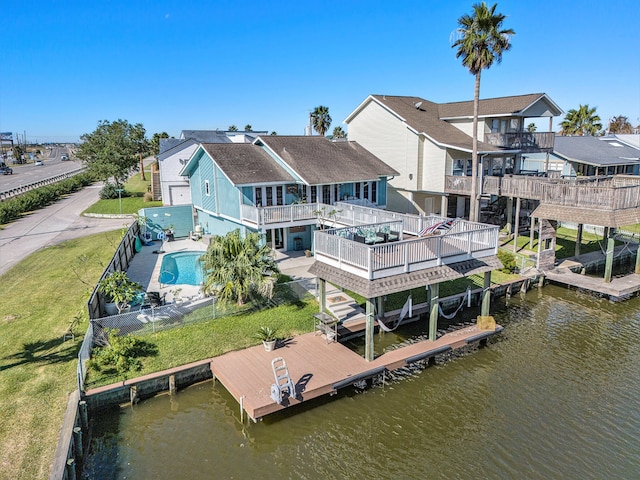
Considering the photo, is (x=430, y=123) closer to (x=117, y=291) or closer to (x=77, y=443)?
(x=117, y=291)

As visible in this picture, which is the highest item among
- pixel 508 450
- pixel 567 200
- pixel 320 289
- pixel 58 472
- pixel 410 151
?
pixel 410 151

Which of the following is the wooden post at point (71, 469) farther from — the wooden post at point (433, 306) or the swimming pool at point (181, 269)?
the wooden post at point (433, 306)

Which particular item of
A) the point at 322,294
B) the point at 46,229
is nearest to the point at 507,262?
the point at 322,294

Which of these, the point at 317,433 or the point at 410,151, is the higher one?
the point at 410,151

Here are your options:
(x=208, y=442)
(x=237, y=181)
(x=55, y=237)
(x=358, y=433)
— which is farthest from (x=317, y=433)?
(x=55, y=237)

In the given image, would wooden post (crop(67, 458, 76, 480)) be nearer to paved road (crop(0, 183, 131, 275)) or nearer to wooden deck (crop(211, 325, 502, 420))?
wooden deck (crop(211, 325, 502, 420))

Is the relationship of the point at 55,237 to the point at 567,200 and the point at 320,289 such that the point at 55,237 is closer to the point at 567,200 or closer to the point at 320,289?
the point at 320,289

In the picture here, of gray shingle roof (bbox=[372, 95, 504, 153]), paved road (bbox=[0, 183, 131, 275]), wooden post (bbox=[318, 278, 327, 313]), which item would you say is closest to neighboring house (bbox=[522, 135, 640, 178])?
gray shingle roof (bbox=[372, 95, 504, 153])

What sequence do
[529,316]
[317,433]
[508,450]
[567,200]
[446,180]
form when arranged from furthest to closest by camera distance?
[446,180] < [567,200] < [529,316] < [317,433] < [508,450]
